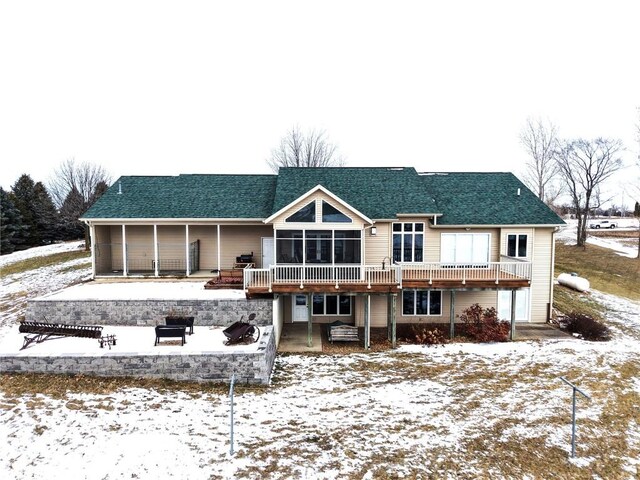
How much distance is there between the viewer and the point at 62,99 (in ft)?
126

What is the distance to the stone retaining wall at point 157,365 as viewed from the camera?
33.9ft

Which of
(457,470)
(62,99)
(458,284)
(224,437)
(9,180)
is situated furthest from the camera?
(9,180)

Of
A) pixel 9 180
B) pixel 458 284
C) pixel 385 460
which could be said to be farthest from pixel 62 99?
pixel 385 460

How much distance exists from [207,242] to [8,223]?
1272 inches

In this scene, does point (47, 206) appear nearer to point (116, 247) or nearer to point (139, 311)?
point (116, 247)

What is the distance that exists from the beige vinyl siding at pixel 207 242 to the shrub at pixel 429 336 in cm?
1021

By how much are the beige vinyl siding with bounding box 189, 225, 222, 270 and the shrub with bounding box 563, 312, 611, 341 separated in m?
16.7

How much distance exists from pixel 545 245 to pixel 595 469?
11.7 meters

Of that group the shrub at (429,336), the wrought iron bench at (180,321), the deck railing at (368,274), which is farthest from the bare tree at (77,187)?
the shrub at (429,336)

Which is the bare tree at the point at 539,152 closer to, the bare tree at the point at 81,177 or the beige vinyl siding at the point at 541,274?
the beige vinyl siding at the point at 541,274

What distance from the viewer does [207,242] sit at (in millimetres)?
18750

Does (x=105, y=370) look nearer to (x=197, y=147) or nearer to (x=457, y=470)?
(x=457, y=470)

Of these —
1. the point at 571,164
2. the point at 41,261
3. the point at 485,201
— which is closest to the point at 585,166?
the point at 571,164

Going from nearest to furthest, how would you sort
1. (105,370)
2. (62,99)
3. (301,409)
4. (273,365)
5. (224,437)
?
(224,437) → (301,409) → (105,370) → (273,365) → (62,99)
